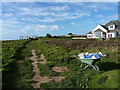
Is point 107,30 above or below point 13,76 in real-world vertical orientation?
above

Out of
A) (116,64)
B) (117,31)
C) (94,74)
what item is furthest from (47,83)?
(117,31)

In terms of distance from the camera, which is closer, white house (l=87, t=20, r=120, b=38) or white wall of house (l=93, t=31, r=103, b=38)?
white house (l=87, t=20, r=120, b=38)

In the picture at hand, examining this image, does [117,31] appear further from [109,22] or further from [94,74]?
[94,74]

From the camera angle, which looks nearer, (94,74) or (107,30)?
(94,74)

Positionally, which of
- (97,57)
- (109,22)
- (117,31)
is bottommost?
(97,57)

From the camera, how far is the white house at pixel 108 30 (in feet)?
141

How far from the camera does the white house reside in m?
43.1

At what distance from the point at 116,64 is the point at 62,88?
182 inches

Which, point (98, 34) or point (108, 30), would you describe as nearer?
Answer: point (108, 30)

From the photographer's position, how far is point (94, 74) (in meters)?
7.12

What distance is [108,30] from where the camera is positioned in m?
46.8

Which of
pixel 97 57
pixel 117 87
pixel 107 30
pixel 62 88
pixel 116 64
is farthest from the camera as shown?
pixel 107 30

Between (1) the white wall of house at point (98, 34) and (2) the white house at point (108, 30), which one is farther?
(1) the white wall of house at point (98, 34)

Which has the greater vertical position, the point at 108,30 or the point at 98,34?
the point at 108,30
